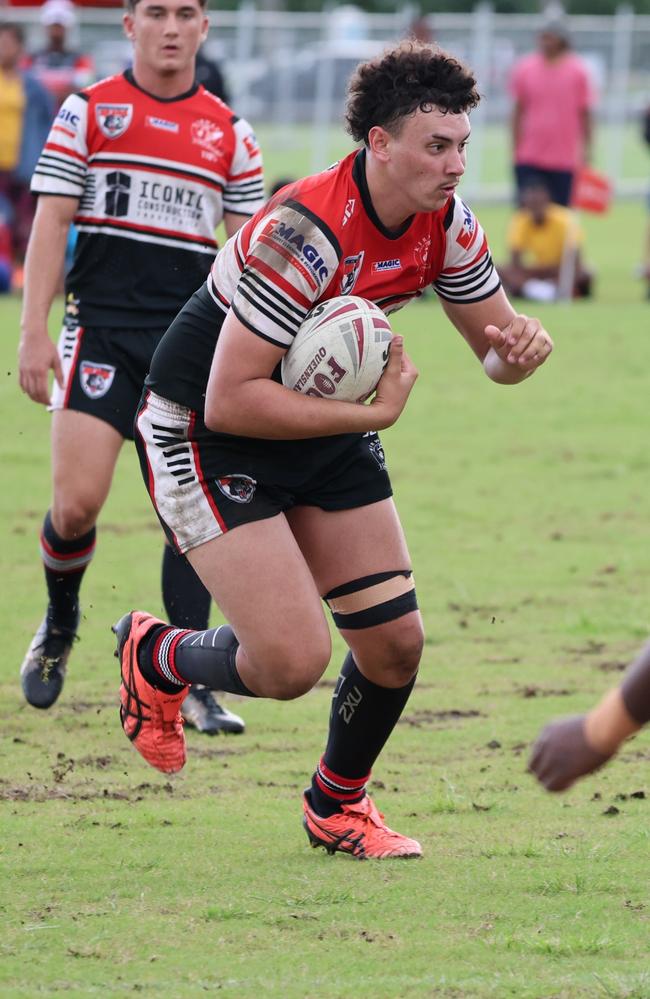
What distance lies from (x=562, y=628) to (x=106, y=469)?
2.45 metres

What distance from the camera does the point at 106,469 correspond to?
607cm

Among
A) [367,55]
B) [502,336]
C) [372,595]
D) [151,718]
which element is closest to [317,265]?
[502,336]

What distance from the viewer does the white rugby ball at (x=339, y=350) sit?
449cm

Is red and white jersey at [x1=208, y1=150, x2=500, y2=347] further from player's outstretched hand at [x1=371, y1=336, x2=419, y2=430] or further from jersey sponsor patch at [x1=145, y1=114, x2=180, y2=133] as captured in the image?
jersey sponsor patch at [x1=145, y1=114, x2=180, y2=133]

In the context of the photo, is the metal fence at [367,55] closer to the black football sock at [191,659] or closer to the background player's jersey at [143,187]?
the background player's jersey at [143,187]

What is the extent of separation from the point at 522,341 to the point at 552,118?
42.9ft

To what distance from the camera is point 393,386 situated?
4594 millimetres

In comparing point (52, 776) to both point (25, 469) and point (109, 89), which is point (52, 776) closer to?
point (109, 89)

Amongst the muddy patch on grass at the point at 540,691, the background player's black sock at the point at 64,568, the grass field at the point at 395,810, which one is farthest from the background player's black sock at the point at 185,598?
the muddy patch on grass at the point at 540,691

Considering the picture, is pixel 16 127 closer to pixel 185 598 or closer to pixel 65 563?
pixel 65 563

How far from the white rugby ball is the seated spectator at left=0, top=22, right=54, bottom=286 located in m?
12.7

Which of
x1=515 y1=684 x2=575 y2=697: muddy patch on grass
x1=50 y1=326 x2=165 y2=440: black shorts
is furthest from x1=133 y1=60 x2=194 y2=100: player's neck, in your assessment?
x1=515 y1=684 x2=575 y2=697: muddy patch on grass

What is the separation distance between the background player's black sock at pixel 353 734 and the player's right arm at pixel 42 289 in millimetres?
1690

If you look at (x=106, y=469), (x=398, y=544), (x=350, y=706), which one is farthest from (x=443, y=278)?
(x=106, y=469)
